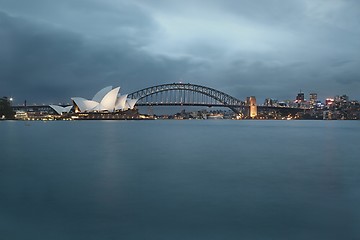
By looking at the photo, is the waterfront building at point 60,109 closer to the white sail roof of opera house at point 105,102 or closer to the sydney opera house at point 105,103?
the sydney opera house at point 105,103

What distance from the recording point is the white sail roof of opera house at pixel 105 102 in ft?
334

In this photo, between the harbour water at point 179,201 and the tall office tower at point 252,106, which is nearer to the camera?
the harbour water at point 179,201

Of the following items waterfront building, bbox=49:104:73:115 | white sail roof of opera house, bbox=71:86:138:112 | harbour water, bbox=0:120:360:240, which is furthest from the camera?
waterfront building, bbox=49:104:73:115

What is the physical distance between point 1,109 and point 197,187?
346ft

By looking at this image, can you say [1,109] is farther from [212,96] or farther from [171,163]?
[171,163]

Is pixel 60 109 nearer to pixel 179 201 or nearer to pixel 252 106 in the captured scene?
pixel 252 106

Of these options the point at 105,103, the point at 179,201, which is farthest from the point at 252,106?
the point at 179,201

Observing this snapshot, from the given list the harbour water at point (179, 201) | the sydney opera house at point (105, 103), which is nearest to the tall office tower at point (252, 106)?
the sydney opera house at point (105, 103)

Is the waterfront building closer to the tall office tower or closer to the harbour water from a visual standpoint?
the tall office tower

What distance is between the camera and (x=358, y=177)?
1236cm

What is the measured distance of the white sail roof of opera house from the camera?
4006 inches

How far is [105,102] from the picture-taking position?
103312 millimetres

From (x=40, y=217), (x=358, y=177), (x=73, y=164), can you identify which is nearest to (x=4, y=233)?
(x=40, y=217)

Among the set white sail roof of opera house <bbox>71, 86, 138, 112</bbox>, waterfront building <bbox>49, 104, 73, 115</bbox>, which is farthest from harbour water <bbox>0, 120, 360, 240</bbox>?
waterfront building <bbox>49, 104, 73, 115</bbox>
